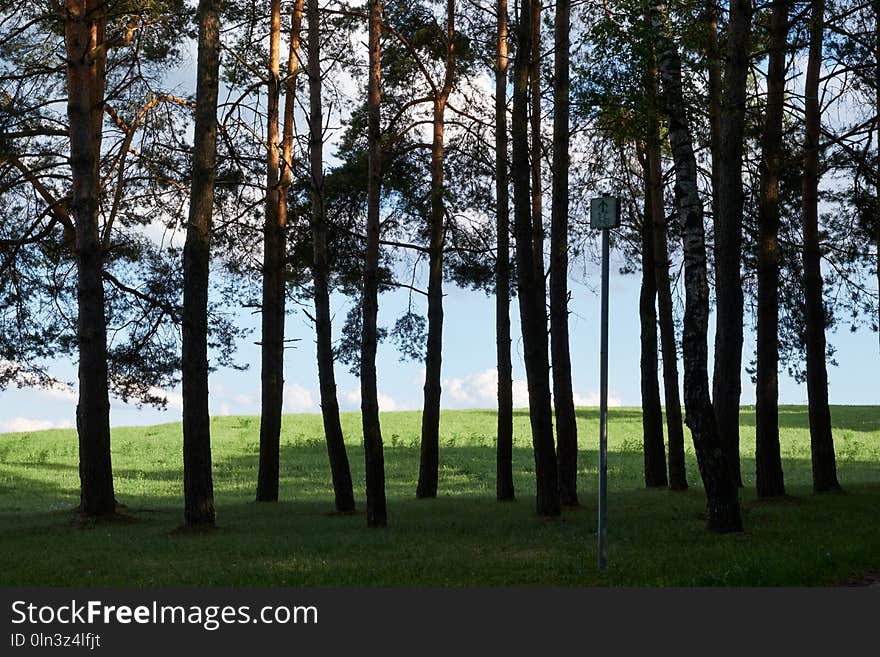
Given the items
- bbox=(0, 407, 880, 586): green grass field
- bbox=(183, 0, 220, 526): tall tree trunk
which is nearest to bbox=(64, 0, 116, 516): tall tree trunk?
bbox=(0, 407, 880, 586): green grass field

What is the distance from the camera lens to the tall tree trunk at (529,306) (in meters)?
18.7

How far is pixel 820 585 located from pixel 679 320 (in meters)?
15.8

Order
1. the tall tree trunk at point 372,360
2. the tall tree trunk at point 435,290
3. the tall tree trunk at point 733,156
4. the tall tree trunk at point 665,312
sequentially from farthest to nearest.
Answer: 1. the tall tree trunk at point 435,290
2. the tall tree trunk at point 665,312
3. the tall tree trunk at point 372,360
4. the tall tree trunk at point 733,156

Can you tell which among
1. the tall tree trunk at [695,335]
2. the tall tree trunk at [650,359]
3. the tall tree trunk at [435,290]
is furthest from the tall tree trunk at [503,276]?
the tall tree trunk at [695,335]

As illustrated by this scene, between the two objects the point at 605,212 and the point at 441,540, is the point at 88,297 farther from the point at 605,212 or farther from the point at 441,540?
the point at 605,212

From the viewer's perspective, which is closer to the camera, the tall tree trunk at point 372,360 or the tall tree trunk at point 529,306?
the tall tree trunk at point 372,360

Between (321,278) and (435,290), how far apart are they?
570cm

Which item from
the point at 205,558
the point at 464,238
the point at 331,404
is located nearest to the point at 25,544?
the point at 205,558

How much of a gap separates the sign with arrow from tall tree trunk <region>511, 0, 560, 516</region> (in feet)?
24.8

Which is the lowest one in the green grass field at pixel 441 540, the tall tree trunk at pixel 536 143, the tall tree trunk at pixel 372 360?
the green grass field at pixel 441 540

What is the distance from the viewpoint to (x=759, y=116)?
21.4m

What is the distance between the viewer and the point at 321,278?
67.4 ft

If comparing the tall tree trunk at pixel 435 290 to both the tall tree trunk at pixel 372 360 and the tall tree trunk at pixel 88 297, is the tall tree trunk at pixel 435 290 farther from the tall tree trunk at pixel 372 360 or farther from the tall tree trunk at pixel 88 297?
the tall tree trunk at pixel 88 297

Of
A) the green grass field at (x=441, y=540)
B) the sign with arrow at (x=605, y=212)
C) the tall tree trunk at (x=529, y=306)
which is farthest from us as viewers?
the tall tree trunk at (x=529, y=306)
